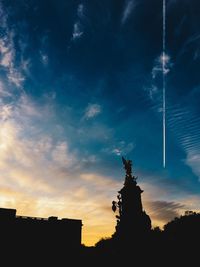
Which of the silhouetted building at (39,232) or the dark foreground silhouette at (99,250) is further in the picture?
the silhouetted building at (39,232)

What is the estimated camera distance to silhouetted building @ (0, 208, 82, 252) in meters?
36.5

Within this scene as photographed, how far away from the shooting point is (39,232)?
127 feet

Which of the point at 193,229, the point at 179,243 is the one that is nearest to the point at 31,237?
the point at 179,243

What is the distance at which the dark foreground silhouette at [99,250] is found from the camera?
34906mm

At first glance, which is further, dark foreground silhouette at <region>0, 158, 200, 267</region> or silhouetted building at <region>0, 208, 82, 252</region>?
silhouetted building at <region>0, 208, 82, 252</region>

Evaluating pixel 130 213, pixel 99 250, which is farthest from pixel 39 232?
pixel 130 213

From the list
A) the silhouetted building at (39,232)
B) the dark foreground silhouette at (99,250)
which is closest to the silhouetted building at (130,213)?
the dark foreground silhouette at (99,250)

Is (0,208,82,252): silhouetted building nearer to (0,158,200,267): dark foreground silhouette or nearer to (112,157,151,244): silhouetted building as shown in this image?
(0,158,200,267): dark foreground silhouette

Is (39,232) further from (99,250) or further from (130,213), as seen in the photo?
(130,213)

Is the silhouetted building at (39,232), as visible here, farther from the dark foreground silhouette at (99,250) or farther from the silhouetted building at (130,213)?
Result: the silhouetted building at (130,213)

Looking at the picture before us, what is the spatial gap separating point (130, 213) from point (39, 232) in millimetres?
14881

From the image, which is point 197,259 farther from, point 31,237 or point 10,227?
point 10,227

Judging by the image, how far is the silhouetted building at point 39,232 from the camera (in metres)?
36.5

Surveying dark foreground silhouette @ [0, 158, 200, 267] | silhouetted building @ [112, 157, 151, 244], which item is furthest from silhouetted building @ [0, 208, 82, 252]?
silhouetted building @ [112, 157, 151, 244]
